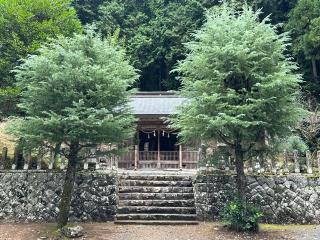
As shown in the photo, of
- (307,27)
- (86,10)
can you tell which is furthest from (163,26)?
(307,27)

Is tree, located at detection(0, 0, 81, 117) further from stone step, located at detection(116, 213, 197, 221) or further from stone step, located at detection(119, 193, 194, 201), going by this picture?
stone step, located at detection(116, 213, 197, 221)

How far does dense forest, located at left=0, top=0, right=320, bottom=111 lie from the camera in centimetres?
1472

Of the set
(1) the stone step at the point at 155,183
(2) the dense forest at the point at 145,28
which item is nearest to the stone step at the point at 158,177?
(1) the stone step at the point at 155,183

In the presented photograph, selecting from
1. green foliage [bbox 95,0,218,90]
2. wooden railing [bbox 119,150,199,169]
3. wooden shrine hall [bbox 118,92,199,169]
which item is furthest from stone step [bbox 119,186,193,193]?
green foliage [bbox 95,0,218,90]

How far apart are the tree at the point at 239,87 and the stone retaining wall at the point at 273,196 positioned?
5.69 feet

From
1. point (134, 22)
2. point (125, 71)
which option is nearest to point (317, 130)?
point (125, 71)

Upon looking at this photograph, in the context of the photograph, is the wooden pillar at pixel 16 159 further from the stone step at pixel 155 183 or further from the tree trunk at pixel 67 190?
the stone step at pixel 155 183

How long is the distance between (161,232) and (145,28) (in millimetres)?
26722

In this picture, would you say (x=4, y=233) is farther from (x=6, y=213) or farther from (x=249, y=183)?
(x=249, y=183)

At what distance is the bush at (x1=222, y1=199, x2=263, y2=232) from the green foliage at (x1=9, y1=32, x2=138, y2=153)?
13.4ft

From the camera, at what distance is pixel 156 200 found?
1237cm

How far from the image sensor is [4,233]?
10367 millimetres

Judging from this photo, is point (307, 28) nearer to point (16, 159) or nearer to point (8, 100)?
point (8, 100)

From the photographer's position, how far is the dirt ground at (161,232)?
9.80 metres
